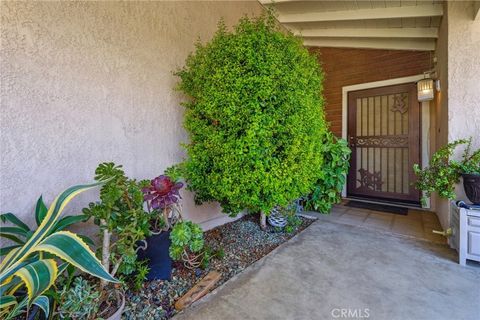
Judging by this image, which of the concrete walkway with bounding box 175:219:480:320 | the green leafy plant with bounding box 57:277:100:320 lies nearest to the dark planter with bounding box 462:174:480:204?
the concrete walkway with bounding box 175:219:480:320

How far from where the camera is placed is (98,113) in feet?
6.36

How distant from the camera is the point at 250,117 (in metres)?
2.09

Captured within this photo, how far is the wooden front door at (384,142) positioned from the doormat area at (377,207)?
0.34 meters

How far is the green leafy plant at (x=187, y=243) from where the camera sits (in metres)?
1.75

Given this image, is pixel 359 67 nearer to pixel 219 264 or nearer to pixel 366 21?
pixel 366 21

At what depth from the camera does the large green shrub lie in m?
2.10

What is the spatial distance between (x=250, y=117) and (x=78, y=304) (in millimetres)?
1692

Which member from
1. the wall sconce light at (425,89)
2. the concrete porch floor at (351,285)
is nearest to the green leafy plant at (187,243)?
the concrete porch floor at (351,285)

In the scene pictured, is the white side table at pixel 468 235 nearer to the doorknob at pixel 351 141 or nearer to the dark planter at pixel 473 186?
the dark planter at pixel 473 186

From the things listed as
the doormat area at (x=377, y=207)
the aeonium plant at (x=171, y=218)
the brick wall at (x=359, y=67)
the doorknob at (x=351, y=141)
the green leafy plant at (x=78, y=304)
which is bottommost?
the doormat area at (x=377, y=207)

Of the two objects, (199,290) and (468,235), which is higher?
(468,235)

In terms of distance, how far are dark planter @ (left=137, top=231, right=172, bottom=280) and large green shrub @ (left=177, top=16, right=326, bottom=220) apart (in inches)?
26.6

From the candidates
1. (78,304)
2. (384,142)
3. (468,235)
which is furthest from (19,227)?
(384,142)

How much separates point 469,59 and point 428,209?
2.46 meters
